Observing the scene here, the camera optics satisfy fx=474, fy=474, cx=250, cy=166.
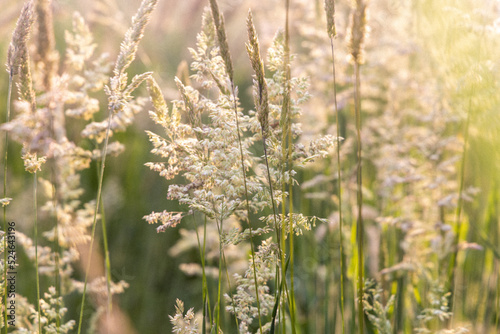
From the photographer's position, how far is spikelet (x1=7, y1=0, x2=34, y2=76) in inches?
40.0

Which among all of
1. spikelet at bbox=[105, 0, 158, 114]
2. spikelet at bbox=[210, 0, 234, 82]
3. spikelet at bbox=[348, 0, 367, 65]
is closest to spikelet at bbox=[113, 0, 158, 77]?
spikelet at bbox=[105, 0, 158, 114]

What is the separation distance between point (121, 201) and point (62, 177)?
101 cm

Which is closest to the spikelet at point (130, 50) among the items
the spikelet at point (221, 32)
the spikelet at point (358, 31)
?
the spikelet at point (221, 32)

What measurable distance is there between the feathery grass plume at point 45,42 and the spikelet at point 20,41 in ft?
0.39

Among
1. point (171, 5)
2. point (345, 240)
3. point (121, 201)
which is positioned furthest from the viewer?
point (171, 5)

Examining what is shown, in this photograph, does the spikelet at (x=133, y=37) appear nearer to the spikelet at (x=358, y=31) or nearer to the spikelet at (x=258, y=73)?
the spikelet at (x=258, y=73)

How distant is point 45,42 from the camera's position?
122 centimetres

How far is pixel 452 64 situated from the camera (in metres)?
2.07

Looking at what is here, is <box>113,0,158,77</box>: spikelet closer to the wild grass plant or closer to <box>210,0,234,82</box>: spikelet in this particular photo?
the wild grass plant

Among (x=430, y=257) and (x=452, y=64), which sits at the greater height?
(x=452, y=64)

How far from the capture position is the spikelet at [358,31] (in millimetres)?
958

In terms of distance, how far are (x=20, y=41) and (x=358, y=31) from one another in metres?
0.72

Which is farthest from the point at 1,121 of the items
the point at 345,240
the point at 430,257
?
the point at 430,257

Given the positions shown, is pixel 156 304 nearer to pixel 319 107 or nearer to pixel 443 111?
pixel 319 107
